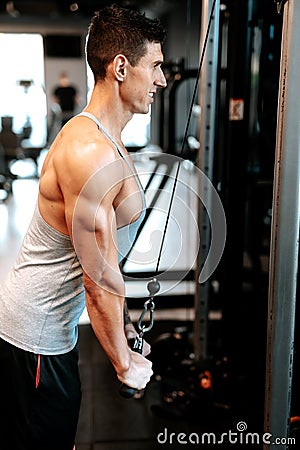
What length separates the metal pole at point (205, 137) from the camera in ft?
8.25

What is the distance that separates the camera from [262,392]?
2.60 metres

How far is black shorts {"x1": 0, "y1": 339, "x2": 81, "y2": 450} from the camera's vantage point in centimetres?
133

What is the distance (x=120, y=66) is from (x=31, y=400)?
829 mm

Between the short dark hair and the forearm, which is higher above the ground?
the short dark hair

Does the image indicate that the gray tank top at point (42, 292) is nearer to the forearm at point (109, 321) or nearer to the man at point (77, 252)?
the man at point (77, 252)

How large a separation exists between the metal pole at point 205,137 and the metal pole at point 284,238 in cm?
113

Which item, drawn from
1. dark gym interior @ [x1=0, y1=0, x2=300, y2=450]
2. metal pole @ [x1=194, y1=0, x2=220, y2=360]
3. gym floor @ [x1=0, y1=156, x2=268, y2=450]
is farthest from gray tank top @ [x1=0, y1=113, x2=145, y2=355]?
metal pole @ [x1=194, y1=0, x2=220, y2=360]

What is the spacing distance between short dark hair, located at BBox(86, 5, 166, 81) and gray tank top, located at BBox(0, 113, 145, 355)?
0.15 meters

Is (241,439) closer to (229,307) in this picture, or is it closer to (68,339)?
(229,307)

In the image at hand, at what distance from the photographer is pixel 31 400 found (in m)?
1.33

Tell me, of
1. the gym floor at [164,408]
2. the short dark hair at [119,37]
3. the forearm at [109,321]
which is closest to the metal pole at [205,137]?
the gym floor at [164,408]

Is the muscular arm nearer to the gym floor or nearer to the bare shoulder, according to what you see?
the bare shoulder

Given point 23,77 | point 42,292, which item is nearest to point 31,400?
point 42,292

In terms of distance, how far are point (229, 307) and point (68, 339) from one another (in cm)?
152
